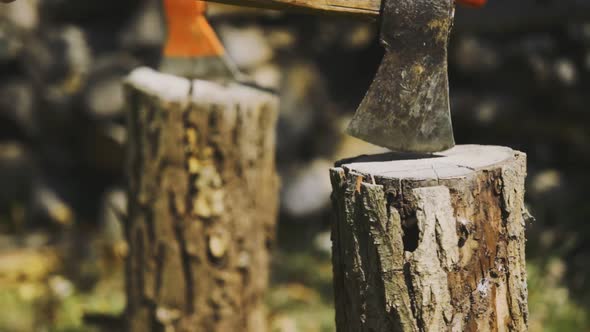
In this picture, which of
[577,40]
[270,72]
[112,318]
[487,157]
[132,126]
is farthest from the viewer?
[270,72]

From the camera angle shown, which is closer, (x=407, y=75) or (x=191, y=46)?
(x=407, y=75)

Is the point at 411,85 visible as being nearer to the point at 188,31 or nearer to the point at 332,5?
the point at 332,5

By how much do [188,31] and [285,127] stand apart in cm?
162

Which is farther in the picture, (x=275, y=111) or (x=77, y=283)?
(x=77, y=283)

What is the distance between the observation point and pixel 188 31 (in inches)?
115

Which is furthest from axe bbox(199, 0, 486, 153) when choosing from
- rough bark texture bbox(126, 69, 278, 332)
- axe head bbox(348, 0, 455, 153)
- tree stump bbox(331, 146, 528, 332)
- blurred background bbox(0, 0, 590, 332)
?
blurred background bbox(0, 0, 590, 332)

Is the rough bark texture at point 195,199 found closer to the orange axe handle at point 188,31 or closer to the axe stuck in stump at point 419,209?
the orange axe handle at point 188,31

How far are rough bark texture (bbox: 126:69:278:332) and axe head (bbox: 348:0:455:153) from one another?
2.96 feet

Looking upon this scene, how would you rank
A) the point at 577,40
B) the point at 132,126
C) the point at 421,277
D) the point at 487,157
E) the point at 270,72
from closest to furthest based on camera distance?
the point at 421,277 < the point at 487,157 < the point at 132,126 < the point at 577,40 < the point at 270,72

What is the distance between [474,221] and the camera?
1.85 metres

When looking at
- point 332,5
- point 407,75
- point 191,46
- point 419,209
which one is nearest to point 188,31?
point 191,46

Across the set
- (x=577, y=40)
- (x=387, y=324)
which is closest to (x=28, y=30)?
(x=577, y=40)

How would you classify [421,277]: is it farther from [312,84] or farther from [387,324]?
[312,84]

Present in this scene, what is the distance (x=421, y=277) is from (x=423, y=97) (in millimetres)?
491
